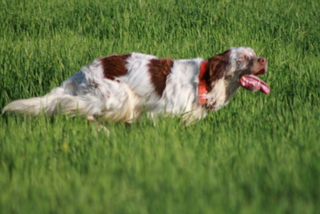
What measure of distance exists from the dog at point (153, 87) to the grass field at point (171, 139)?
134 mm

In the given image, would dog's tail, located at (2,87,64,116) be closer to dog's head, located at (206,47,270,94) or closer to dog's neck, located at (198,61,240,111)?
dog's neck, located at (198,61,240,111)

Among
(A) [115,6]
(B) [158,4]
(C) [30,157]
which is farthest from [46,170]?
(B) [158,4]

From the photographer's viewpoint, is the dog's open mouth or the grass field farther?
the dog's open mouth

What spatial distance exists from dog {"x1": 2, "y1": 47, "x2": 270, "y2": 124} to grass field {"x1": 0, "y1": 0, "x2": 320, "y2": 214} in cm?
13

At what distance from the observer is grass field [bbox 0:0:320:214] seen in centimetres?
238

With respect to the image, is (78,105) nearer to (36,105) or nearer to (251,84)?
(36,105)

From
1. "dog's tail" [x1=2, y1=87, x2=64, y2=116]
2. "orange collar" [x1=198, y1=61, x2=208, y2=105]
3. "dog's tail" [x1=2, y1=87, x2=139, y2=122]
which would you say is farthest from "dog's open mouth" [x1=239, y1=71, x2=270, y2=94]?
"dog's tail" [x1=2, y1=87, x2=64, y2=116]

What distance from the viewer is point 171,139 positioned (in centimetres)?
339

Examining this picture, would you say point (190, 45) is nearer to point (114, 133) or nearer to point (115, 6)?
point (115, 6)

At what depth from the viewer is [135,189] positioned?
2492 mm

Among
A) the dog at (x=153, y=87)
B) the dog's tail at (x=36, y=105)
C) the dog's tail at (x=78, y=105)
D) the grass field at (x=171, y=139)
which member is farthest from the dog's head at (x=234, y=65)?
the dog's tail at (x=36, y=105)

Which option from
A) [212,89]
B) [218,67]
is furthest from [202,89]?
[218,67]

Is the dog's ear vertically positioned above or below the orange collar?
above

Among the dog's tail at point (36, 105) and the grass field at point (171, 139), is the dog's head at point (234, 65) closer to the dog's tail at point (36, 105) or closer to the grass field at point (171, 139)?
the grass field at point (171, 139)
